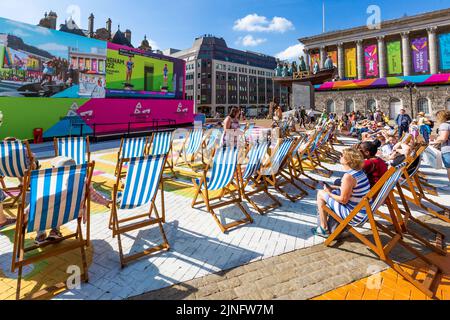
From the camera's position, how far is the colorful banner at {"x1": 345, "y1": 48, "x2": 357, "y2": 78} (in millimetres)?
52006

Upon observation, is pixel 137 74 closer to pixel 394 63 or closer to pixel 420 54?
pixel 394 63

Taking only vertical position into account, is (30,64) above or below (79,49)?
below

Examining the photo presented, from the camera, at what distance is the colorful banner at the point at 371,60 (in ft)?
161

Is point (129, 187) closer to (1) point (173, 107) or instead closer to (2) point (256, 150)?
(2) point (256, 150)

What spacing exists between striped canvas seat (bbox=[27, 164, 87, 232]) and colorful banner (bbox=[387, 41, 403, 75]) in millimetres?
57494

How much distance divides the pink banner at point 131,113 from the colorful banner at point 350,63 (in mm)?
39847

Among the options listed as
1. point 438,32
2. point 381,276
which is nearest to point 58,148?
point 381,276

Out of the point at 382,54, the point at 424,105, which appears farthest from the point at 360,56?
the point at 424,105

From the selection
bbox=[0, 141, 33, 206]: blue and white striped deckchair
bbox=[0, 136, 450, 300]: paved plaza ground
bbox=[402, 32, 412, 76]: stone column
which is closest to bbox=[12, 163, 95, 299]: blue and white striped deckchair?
bbox=[0, 136, 450, 300]: paved plaza ground

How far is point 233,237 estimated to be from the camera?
3.91m

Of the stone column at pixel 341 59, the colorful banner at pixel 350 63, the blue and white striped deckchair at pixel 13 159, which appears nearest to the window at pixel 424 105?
the colorful banner at pixel 350 63

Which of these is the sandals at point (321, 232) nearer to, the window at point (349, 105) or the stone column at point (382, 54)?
the window at point (349, 105)

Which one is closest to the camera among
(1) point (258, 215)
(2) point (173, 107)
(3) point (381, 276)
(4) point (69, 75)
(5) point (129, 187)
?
(3) point (381, 276)
